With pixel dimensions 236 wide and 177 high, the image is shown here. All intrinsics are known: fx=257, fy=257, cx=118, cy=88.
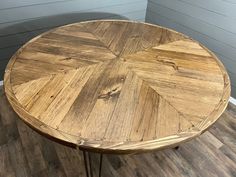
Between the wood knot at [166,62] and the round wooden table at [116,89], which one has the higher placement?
the wood knot at [166,62]

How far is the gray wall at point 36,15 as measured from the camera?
167cm

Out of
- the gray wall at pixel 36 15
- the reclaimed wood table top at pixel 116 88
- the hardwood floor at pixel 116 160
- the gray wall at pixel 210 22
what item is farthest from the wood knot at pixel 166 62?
the gray wall at pixel 36 15

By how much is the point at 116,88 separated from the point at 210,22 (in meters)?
1.17

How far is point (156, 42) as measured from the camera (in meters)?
1.29

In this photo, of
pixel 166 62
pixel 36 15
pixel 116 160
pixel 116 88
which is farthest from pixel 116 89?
pixel 36 15

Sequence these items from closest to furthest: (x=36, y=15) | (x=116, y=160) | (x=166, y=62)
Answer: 1. (x=166, y=62)
2. (x=116, y=160)
3. (x=36, y=15)

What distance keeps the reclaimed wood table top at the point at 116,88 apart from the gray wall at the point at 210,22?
58cm

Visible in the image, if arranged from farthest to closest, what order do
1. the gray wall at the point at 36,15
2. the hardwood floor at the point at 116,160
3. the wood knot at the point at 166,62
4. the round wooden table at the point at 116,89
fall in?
the gray wall at the point at 36,15 < the hardwood floor at the point at 116,160 < the wood knot at the point at 166,62 < the round wooden table at the point at 116,89

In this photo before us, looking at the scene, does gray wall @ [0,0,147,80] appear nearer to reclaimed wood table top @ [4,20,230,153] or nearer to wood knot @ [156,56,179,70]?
reclaimed wood table top @ [4,20,230,153]

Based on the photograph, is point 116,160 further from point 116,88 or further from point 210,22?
point 210,22

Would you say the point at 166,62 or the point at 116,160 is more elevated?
the point at 166,62

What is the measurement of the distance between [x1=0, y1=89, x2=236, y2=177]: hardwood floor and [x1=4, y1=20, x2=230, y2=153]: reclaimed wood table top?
0.61 meters

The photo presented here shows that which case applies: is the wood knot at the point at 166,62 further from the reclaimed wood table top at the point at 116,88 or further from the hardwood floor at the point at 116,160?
the hardwood floor at the point at 116,160

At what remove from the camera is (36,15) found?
176cm
